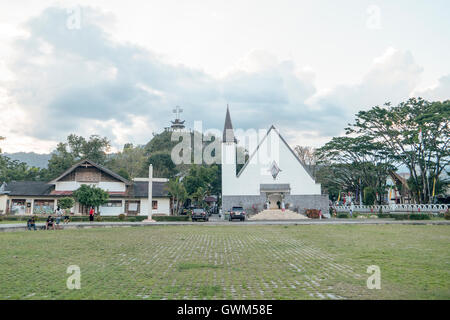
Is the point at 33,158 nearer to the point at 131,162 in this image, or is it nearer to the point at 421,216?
the point at 131,162

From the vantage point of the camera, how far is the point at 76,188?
39.2 meters

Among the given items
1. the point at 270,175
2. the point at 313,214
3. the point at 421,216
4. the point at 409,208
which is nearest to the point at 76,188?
the point at 270,175

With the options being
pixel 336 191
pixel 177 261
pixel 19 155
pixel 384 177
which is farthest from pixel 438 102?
pixel 19 155

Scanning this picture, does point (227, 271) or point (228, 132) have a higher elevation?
point (228, 132)

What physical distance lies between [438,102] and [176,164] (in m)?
41.4

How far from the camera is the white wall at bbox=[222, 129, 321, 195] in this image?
40.6m

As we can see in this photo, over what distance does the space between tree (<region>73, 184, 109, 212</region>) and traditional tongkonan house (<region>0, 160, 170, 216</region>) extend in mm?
2928

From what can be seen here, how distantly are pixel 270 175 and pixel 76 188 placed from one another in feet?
78.5

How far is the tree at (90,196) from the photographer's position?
3500 cm

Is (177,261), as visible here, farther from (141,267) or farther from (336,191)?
Answer: (336,191)

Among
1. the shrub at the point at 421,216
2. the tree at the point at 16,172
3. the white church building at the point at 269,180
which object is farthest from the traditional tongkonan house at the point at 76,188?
the shrub at the point at 421,216

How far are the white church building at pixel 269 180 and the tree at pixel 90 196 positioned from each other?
1436 cm

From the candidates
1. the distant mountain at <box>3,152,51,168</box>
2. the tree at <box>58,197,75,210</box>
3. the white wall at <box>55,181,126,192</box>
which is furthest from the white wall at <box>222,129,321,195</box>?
the distant mountain at <box>3,152,51,168</box>
